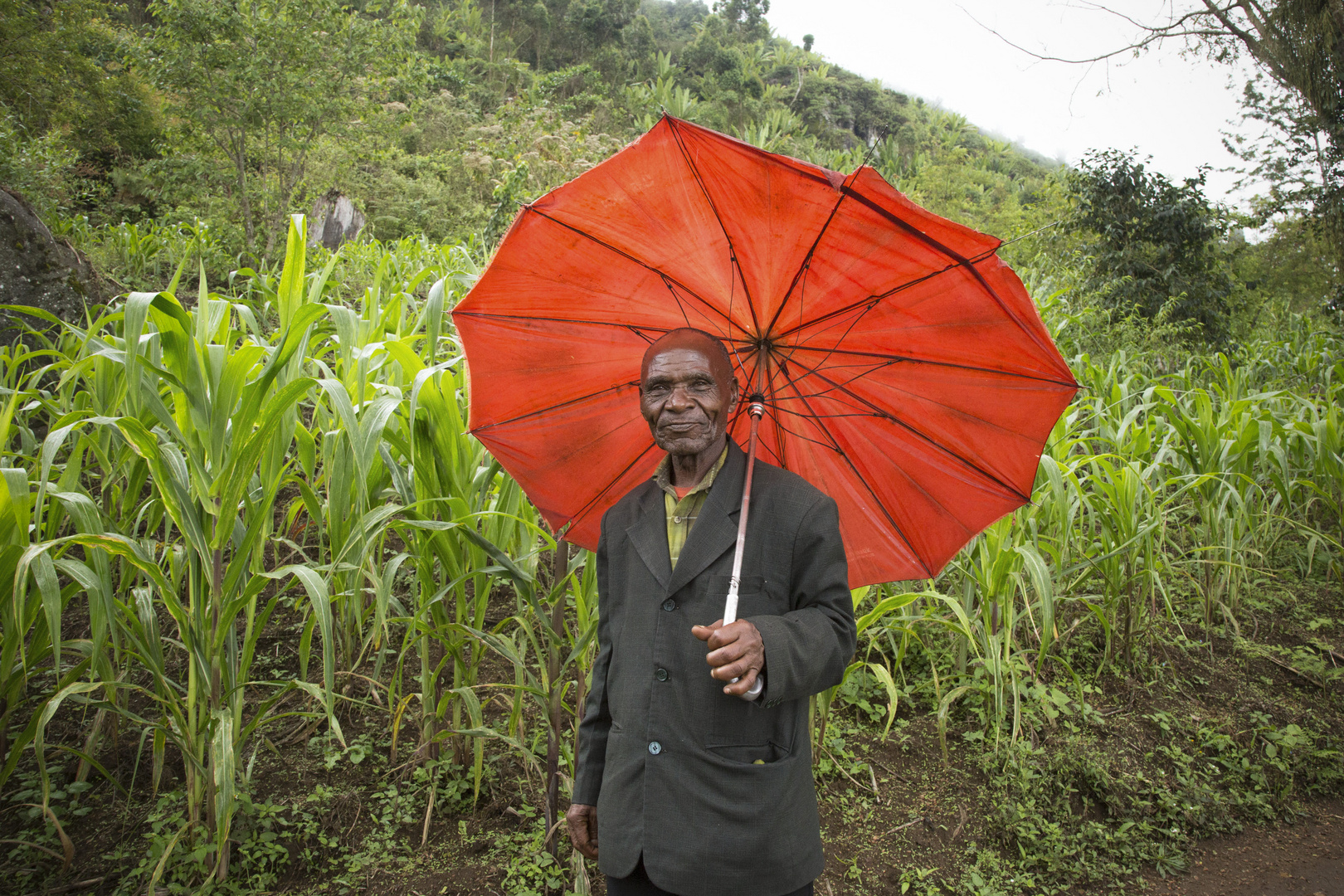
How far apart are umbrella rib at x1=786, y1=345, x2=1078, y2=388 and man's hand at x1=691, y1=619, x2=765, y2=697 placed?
570mm

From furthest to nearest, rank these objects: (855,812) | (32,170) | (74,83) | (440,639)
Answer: (74,83) → (32,170) → (855,812) → (440,639)

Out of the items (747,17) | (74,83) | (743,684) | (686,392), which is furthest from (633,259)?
(747,17)

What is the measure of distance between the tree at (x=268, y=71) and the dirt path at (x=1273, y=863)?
9.91 metres

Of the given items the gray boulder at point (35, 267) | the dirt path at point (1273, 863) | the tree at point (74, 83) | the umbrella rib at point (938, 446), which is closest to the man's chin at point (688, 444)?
the umbrella rib at point (938, 446)

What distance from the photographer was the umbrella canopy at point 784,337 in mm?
1168

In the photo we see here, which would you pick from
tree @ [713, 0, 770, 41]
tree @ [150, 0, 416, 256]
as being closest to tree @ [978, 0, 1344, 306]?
tree @ [150, 0, 416, 256]

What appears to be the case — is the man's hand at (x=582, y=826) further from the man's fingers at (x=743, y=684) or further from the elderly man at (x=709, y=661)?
the man's fingers at (x=743, y=684)

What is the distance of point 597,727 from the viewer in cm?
129

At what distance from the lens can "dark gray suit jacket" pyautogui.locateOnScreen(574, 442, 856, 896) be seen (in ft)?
3.53

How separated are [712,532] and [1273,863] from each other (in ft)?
7.98

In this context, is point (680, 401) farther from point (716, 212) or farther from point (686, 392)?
point (716, 212)

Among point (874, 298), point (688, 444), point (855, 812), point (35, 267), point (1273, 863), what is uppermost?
point (874, 298)

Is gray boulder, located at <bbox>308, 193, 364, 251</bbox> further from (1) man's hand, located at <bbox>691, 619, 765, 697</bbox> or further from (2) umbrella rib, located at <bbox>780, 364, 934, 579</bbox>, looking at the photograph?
(1) man's hand, located at <bbox>691, 619, 765, 697</bbox>

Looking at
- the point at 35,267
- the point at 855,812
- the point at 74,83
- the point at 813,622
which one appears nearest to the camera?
the point at 813,622
